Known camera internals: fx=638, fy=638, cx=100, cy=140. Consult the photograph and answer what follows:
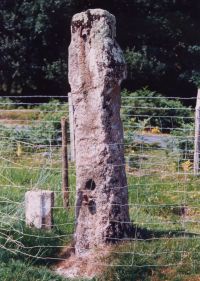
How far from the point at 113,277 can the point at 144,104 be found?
11950mm

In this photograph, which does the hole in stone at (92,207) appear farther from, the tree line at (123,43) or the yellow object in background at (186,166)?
the tree line at (123,43)

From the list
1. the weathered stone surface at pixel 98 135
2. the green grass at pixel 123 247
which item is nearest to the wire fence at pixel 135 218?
the green grass at pixel 123 247

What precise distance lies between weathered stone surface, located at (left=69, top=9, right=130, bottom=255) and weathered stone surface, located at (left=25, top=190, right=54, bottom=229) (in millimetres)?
656

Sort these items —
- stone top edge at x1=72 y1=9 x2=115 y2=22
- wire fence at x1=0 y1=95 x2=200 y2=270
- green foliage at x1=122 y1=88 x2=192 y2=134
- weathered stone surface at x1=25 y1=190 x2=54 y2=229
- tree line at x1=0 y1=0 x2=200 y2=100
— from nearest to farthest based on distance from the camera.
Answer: wire fence at x1=0 y1=95 x2=200 y2=270
stone top edge at x1=72 y1=9 x2=115 y2=22
weathered stone surface at x1=25 y1=190 x2=54 y2=229
green foliage at x1=122 y1=88 x2=192 y2=134
tree line at x1=0 y1=0 x2=200 y2=100

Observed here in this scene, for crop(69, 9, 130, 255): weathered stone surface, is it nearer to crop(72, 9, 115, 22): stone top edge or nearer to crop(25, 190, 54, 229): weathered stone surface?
crop(72, 9, 115, 22): stone top edge

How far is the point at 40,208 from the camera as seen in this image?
623 centimetres

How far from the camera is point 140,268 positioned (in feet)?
17.4

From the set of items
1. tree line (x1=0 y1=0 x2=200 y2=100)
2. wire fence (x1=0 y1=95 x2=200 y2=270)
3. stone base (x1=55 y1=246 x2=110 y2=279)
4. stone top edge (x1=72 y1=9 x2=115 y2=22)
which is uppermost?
tree line (x1=0 y1=0 x2=200 y2=100)

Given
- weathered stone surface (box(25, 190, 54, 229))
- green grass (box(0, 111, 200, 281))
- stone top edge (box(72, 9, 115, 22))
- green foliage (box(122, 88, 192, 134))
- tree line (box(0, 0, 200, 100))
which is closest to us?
green grass (box(0, 111, 200, 281))

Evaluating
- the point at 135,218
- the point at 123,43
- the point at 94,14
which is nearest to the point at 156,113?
the point at 123,43

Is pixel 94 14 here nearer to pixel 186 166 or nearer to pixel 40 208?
pixel 40 208

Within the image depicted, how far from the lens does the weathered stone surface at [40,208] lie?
623 centimetres

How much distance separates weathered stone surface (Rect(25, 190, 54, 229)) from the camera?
245 inches

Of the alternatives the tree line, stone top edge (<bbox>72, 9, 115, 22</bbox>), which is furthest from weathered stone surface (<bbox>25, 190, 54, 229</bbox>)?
the tree line
